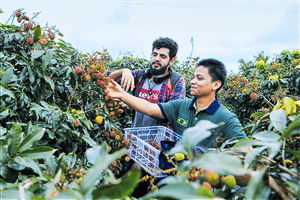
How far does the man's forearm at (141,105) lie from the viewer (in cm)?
185

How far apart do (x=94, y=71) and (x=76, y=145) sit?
0.46 m

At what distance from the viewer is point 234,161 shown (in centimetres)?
47

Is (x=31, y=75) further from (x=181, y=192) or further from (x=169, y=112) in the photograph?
(x=181, y=192)

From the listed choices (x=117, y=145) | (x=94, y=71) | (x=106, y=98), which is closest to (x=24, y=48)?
(x=94, y=71)

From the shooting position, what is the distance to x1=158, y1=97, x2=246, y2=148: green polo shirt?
1722mm

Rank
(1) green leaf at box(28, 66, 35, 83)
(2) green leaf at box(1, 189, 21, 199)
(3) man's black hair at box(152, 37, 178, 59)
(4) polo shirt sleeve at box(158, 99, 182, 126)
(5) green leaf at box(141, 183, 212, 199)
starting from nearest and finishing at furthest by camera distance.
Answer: (5) green leaf at box(141, 183, 212, 199) < (2) green leaf at box(1, 189, 21, 199) < (1) green leaf at box(28, 66, 35, 83) < (4) polo shirt sleeve at box(158, 99, 182, 126) < (3) man's black hair at box(152, 37, 178, 59)

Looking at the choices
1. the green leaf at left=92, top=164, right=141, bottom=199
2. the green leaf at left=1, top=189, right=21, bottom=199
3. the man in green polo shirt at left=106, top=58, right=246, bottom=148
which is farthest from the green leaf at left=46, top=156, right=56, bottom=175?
the man in green polo shirt at left=106, top=58, right=246, bottom=148

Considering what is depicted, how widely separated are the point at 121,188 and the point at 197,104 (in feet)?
5.16

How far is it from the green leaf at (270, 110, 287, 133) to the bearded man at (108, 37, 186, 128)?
1.53 meters

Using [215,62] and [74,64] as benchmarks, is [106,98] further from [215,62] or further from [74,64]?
[215,62]

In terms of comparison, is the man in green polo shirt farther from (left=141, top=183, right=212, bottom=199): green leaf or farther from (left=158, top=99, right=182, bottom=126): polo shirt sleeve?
(left=141, top=183, right=212, bottom=199): green leaf

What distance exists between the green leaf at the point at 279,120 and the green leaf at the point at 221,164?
33 centimetres

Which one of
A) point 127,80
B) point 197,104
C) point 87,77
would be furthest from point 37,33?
point 197,104

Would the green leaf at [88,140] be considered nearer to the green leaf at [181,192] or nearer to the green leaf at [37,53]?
the green leaf at [37,53]
